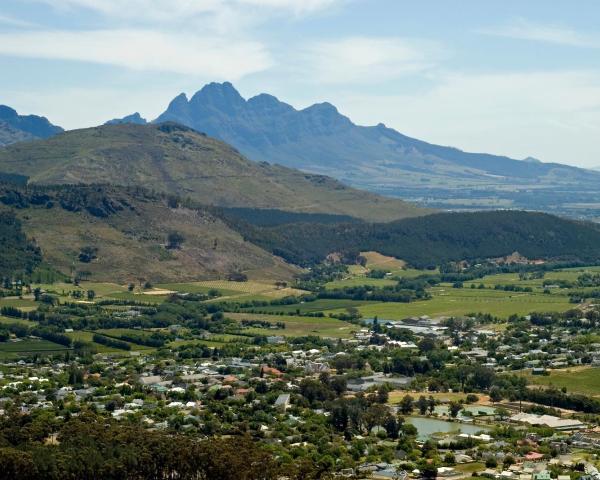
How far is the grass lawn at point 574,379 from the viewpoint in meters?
97.5

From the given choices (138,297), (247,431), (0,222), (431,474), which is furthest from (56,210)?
(431,474)

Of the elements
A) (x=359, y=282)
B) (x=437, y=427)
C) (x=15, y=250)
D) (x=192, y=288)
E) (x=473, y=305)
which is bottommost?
(x=437, y=427)

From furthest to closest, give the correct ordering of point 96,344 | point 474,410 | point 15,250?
point 15,250, point 96,344, point 474,410

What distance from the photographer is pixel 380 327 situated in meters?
134

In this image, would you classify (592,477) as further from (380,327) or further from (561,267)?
(561,267)

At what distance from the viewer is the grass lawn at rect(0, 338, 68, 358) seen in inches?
4538

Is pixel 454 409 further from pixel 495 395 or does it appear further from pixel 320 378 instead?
pixel 320 378

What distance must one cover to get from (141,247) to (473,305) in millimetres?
52097

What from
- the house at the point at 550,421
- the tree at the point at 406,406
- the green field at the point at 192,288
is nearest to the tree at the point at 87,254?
the green field at the point at 192,288

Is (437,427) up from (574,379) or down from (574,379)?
down

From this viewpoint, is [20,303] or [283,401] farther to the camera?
[20,303]

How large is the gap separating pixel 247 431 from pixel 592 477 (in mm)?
22413

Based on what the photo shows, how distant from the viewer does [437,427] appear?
8475 cm

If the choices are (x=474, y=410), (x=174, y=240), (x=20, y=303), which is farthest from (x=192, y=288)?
(x=474, y=410)
